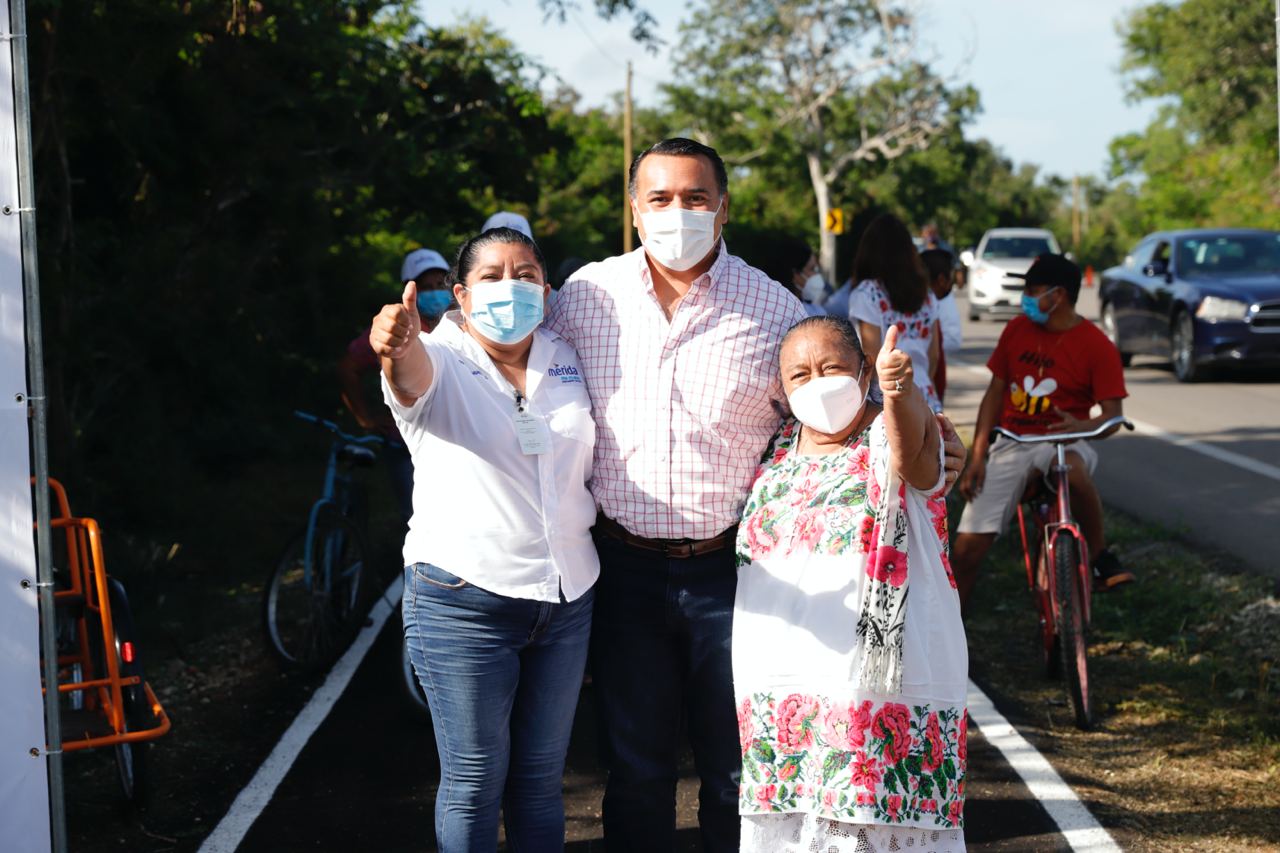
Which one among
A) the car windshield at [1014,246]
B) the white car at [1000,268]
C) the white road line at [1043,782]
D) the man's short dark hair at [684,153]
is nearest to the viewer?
the man's short dark hair at [684,153]

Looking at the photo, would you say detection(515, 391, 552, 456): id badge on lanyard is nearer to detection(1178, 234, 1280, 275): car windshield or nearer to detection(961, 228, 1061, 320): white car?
detection(1178, 234, 1280, 275): car windshield

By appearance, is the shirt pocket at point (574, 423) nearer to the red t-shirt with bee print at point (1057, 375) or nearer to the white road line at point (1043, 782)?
the white road line at point (1043, 782)

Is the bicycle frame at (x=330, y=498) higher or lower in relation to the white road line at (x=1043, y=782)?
higher

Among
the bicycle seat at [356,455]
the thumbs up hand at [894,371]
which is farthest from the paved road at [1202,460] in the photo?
the thumbs up hand at [894,371]

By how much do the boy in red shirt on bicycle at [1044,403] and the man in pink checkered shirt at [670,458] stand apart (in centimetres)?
285

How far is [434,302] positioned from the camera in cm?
656

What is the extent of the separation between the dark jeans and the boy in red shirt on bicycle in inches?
113

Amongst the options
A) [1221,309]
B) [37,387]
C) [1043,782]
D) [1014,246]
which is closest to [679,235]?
[37,387]

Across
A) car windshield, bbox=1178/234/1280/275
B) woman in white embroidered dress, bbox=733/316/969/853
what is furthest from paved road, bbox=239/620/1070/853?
car windshield, bbox=1178/234/1280/275

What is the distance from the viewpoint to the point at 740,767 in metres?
3.82

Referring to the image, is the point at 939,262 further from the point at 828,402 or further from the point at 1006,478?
the point at 828,402

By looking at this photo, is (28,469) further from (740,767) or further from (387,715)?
(387,715)

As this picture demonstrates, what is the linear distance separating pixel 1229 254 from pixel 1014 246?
13.0 m

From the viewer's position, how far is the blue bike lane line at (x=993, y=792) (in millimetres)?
4879
